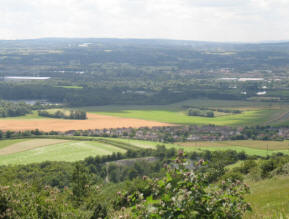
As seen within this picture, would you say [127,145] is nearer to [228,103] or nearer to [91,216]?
[91,216]

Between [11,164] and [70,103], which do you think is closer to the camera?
[11,164]

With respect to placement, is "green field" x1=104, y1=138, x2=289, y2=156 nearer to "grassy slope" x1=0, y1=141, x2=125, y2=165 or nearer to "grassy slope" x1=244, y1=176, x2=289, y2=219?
"grassy slope" x1=0, y1=141, x2=125, y2=165

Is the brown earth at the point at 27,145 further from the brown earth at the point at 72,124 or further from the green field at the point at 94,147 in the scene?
the brown earth at the point at 72,124

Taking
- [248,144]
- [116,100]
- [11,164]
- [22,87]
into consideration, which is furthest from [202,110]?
[22,87]

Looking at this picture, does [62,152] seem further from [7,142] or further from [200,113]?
[200,113]

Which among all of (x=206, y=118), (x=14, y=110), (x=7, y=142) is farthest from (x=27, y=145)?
(x=206, y=118)

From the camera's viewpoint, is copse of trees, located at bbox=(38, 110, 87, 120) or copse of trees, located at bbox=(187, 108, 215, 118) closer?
copse of trees, located at bbox=(38, 110, 87, 120)

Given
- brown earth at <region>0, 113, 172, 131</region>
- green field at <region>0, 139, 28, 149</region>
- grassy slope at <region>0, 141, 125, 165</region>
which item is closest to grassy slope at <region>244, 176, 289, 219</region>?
grassy slope at <region>0, 141, 125, 165</region>
